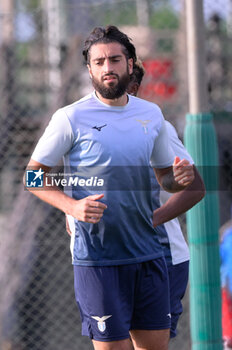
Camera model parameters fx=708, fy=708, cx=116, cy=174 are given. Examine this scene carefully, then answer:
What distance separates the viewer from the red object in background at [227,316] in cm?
556

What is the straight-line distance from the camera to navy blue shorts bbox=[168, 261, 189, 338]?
3.92 m

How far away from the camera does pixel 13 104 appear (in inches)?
282

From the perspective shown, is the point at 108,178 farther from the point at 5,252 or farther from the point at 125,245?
the point at 5,252

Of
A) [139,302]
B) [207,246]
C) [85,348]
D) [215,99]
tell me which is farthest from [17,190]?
[139,302]

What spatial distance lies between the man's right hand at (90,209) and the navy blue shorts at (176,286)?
108cm

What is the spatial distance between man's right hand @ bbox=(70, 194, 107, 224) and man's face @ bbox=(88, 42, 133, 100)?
52cm

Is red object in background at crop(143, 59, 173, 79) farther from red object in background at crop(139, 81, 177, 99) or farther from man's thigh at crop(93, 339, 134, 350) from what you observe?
man's thigh at crop(93, 339, 134, 350)

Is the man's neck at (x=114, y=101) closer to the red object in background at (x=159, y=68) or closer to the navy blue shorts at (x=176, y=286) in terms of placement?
the navy blue shorts at (x=176, y=286)

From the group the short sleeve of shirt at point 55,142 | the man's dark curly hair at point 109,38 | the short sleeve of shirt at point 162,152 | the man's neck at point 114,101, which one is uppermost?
the man's dark curly hair at point 109,38

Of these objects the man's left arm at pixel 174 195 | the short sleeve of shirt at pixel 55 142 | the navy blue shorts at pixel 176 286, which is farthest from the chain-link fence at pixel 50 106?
the short sleeve of shirt at pixel 55 142

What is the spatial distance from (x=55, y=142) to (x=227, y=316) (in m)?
3.06

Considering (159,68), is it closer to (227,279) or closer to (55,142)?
(227,279)

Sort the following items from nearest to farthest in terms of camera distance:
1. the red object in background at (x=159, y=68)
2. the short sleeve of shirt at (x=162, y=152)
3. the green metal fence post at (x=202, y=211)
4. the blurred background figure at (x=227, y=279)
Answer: the short sleeve of shirt at (x=162, y=152)
the green metal fence post at (x=202, y=211)
the blurred background figure at (x=227, y=279)
the red object in background at (x=159, y=68)

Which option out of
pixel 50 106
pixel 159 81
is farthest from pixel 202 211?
pixel 50 106
